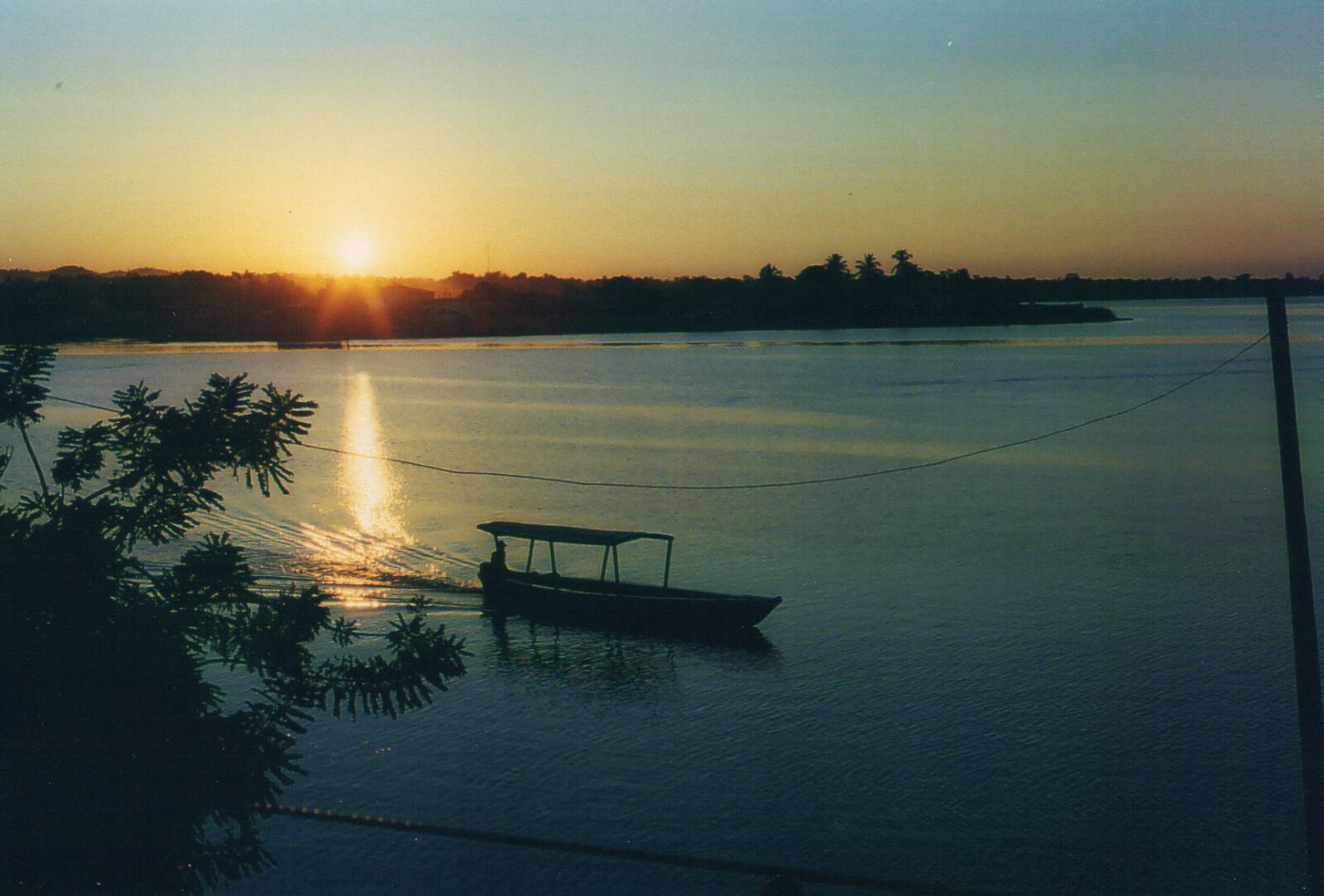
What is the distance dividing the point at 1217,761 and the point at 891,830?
6196 mm

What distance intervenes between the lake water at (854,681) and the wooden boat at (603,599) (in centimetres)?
59

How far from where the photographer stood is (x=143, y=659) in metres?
5.36

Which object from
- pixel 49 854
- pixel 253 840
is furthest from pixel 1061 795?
pixel 49 854

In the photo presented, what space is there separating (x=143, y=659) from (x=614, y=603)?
65.8 feet

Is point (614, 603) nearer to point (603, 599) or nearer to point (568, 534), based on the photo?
point (603, 599)

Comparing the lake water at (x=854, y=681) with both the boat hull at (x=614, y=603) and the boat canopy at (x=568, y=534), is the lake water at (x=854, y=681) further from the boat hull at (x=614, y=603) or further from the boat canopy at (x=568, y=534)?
the boat canopy at (x=568, y=534)

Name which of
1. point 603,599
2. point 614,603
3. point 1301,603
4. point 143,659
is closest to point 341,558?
point 603,599

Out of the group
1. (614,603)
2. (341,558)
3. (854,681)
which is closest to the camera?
(854,681)

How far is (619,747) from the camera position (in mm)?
18406

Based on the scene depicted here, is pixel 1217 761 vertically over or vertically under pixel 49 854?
under

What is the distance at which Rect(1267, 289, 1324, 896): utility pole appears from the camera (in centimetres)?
1097

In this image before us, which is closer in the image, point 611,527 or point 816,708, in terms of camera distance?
point 816,708

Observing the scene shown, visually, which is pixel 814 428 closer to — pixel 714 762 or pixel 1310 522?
pixel 1310 522

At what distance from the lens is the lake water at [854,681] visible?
14.5 m
